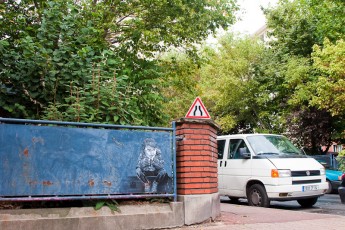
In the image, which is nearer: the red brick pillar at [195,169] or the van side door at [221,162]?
the red brick pillar at [195,169]

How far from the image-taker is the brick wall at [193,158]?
6547mm

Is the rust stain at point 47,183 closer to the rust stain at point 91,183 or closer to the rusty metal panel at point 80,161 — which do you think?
the rusty metal panel at point 80,161

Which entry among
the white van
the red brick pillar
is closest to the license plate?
the white van

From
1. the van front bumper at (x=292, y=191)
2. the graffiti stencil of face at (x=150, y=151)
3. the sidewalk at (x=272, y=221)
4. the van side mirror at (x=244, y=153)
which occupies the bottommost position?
the sidewalk at (x=272, y=221)

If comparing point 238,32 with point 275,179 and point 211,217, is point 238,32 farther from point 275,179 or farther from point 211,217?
point 211,217

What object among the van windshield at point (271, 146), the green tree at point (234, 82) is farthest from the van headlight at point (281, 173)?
the green tree at point (234, 82)

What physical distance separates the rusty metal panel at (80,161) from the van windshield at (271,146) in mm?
4544

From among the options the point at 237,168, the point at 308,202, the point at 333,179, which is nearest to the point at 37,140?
the point at 237,168

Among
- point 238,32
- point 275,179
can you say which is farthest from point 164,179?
point 238,32

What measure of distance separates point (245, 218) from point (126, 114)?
10.1ft

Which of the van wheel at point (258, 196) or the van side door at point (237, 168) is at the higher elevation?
the van side door at point (237, 168)

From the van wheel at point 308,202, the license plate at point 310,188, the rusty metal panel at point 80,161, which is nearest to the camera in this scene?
the rusty metal panel at point 80,161

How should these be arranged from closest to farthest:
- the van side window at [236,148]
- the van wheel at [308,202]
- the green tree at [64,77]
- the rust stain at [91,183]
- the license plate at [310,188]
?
the rust stain at [91,183] → the green tree at [64,77] → the license plate at [310,188] → the van wheel at [308,202] → the van side window at [236,148]

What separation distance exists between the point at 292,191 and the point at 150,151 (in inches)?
188
